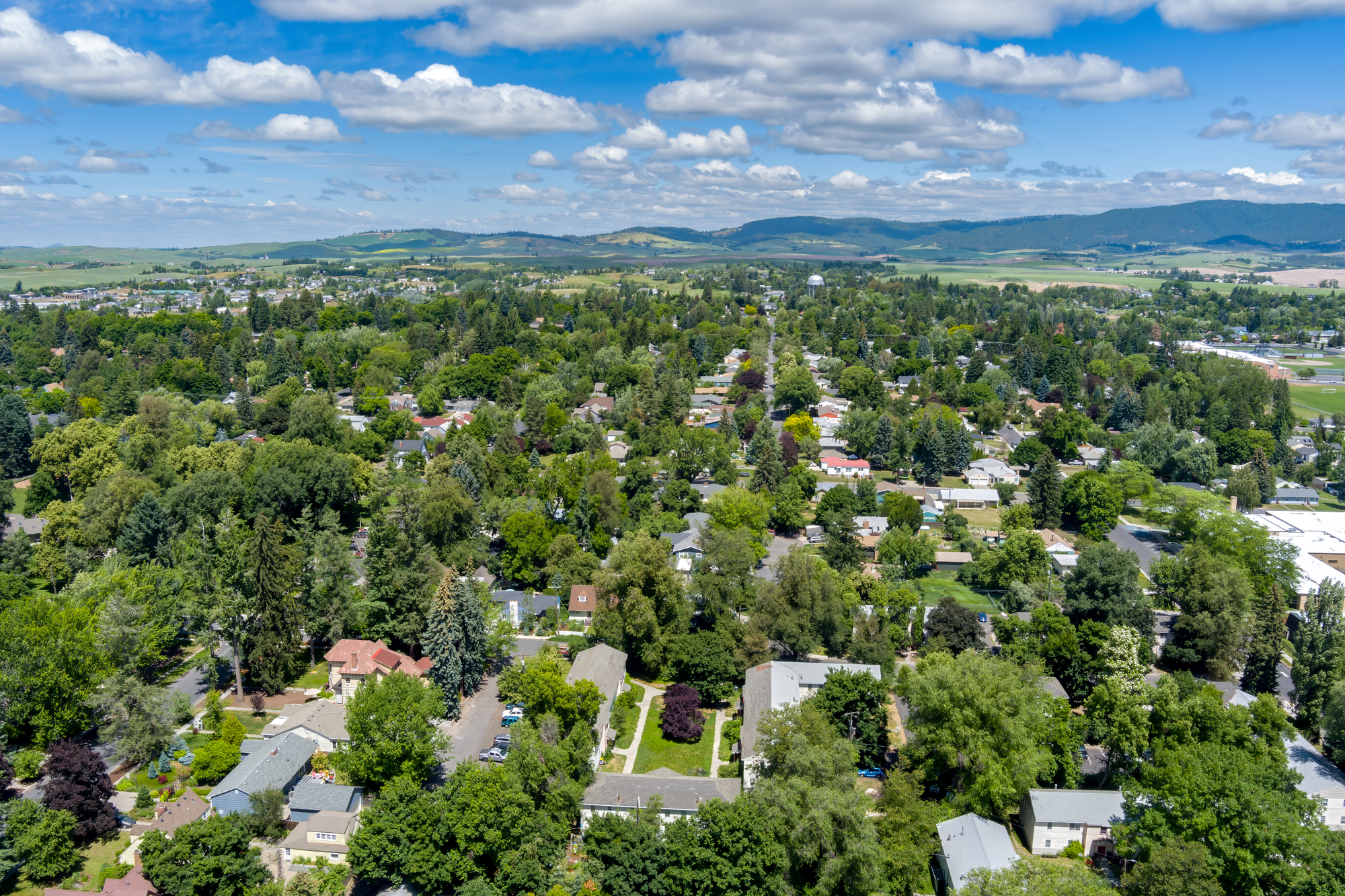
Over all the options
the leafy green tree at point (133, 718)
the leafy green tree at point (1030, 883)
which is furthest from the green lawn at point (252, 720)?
the leafy green tree at point (1030, 883)

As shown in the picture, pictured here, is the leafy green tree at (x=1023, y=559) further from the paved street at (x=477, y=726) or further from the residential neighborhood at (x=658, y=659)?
the paved street at (x=477, y=726)

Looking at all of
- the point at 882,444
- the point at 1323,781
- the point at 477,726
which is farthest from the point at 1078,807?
the point at 882,444

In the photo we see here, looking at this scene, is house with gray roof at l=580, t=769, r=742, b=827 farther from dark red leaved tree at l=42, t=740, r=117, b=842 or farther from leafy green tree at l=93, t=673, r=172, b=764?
leafy green tree at l=93, t=673, r=172, b=764

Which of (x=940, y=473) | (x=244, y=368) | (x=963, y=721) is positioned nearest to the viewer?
(x=963, y=721)

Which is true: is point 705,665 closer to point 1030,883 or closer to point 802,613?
point 802,613

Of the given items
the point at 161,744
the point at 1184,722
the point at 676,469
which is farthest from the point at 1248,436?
the point at 161,744

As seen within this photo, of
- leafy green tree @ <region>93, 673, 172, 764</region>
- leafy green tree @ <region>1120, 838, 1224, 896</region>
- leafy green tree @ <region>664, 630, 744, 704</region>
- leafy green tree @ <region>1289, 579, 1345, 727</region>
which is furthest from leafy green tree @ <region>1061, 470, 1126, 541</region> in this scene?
leafy green tree @ <region>93, 673, 172, 764</region>

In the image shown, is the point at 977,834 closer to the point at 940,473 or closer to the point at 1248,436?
the point at 940,473
